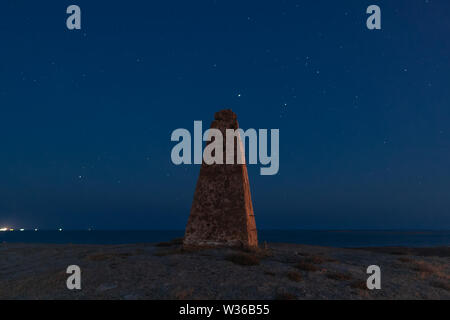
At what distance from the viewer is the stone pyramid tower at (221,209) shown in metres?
14.9

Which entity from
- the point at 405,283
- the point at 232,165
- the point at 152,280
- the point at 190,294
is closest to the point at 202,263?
the point at 152,280

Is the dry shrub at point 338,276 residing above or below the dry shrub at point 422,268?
above

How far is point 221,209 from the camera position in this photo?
15203mm

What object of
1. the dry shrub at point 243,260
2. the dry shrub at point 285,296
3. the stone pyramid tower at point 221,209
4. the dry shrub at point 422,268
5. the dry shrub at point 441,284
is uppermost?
the stone pyramid tower at point 221,209

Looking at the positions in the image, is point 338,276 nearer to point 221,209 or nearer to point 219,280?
point 219,280

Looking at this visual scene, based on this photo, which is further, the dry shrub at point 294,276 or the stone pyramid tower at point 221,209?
the stone pyramid tower at point 221,209

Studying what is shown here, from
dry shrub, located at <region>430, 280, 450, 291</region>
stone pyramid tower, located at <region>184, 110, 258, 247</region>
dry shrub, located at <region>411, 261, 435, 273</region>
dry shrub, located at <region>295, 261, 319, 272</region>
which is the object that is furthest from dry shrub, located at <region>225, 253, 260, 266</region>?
dry shrub, located at <region>411, 261, 435, 273</region>

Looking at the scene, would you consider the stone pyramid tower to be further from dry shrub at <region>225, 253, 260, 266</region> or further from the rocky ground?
dry shrub at <region>225, 253, 260, 266</region>

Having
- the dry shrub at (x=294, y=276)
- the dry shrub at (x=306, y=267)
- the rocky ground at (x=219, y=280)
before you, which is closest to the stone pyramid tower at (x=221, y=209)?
the rocky ground at (x=219, y=280)

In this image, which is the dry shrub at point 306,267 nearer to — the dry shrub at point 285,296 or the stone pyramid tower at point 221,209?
the dry shrub at point 285,296

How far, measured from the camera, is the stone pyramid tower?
14.9 metres

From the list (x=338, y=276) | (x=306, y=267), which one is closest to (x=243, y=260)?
(x=306, y=267)

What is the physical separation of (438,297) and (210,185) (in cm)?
1019
